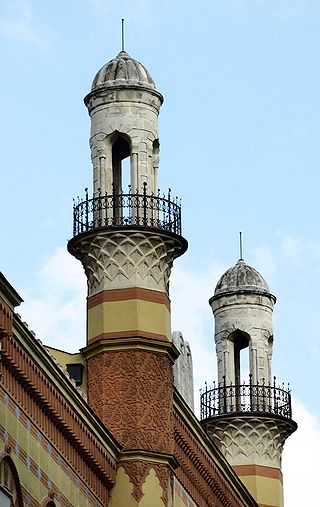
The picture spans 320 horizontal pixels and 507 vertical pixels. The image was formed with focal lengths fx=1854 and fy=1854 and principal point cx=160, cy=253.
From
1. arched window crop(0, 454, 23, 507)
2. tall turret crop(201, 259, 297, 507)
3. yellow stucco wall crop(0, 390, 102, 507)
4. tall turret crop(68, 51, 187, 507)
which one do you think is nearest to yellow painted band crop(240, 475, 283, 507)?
tall turret crop(201, 259, 297, 507)

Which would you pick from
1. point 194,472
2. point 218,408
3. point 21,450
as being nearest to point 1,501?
point 21,450

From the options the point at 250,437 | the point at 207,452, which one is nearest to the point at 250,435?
the point at 250,437

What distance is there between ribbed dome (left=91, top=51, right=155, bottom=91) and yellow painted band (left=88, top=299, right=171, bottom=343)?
167 inches

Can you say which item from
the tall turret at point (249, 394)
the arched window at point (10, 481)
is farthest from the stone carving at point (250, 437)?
the arched window at point (10, 481)

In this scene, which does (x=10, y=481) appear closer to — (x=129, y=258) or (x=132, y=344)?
(x=132, y=344)

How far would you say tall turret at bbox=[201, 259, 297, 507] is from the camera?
143ft

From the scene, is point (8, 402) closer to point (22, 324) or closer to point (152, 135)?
point (22, 324)

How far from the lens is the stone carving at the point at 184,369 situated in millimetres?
40719

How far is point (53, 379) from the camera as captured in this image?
96.0ft

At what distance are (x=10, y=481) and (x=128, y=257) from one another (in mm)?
7935

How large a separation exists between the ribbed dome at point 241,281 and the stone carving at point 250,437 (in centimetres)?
346

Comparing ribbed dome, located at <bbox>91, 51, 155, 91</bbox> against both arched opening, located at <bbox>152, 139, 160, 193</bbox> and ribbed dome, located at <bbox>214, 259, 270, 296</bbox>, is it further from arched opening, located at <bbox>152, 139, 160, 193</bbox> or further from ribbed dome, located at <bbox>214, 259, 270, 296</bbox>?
ribbed dome, located at <bbox>214, 259, 270, 296</bbox>

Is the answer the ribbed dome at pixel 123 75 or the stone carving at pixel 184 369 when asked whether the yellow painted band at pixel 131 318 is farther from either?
the stone carving at pixel 184 369

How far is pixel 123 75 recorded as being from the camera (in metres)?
35.2
